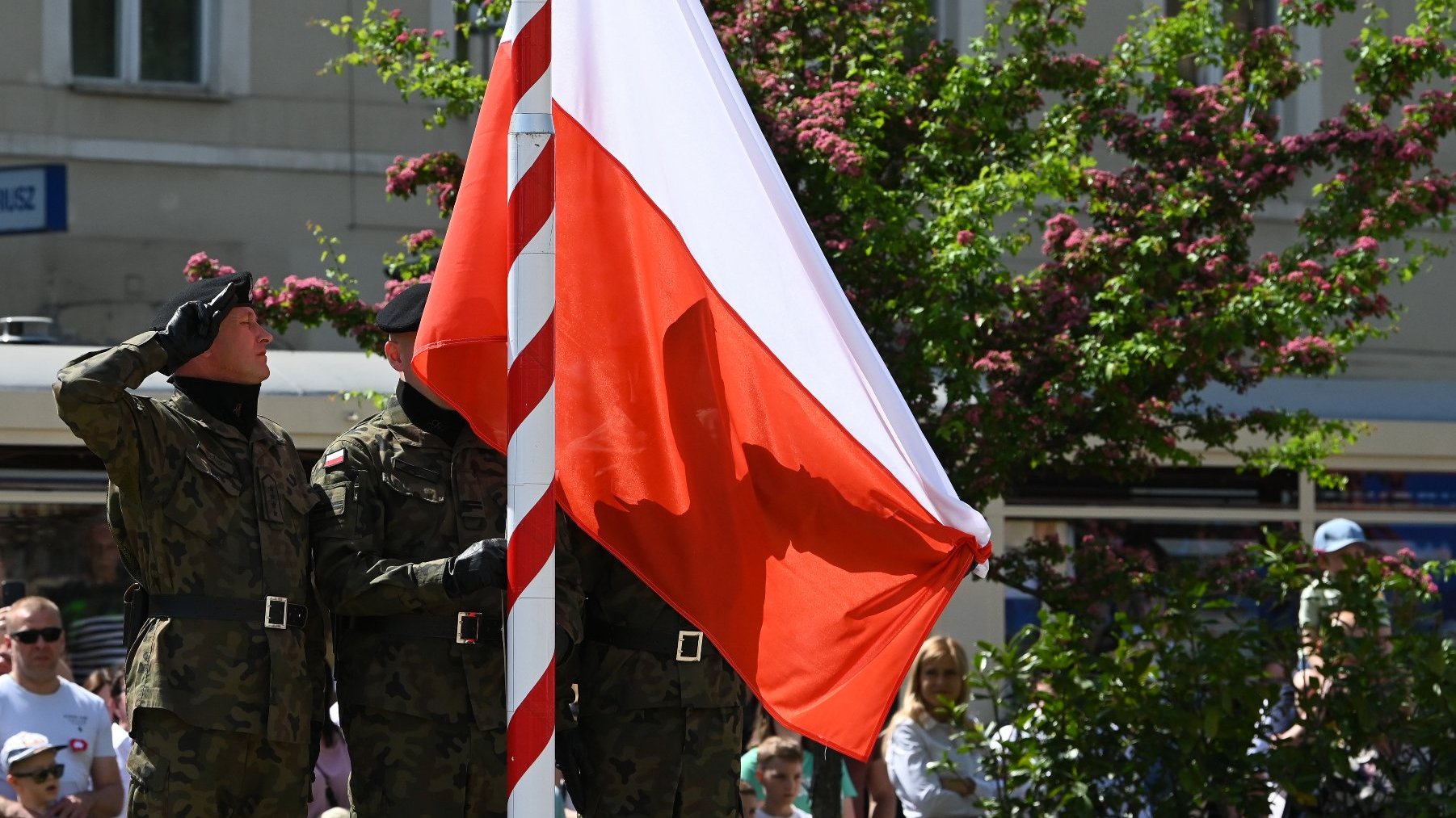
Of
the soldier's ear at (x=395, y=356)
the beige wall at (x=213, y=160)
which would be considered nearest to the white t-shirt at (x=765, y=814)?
the soldier's ear at (x=395, y=356)

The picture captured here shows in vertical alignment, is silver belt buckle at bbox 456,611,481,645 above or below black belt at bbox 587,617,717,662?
above

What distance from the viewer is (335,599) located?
16.6ft

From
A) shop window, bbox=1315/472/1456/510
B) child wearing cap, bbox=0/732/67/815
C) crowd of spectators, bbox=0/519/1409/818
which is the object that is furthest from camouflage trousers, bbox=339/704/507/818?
shop window, bbox=1315/472/1456/510

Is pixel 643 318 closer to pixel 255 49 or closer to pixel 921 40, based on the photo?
pixel 921 40

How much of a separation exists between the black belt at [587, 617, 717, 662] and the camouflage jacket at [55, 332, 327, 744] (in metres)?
0.79

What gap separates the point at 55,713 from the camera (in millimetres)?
7445

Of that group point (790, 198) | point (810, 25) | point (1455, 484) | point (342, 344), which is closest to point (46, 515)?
point (342, 344)

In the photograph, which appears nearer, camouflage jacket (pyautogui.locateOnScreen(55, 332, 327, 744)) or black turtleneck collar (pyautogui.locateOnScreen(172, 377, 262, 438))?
camouflage jacket (pyautogui.locateOnScreen(55, 332, 327, 744))

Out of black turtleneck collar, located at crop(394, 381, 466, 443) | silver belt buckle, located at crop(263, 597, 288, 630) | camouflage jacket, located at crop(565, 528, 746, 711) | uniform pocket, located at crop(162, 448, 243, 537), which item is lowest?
camouflage jacket, located at crop(565, 528, 746, 711)

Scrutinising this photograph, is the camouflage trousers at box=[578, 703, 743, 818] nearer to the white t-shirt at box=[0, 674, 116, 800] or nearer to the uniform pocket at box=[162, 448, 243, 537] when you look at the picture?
the uniform pocket at box=[162, 448, 243, 537]

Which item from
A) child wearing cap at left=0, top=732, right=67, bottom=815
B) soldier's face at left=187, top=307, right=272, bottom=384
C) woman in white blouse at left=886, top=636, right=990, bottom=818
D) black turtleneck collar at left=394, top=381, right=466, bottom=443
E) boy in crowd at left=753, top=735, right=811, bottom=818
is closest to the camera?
soldier's face at left=187, top=307, right=272, bottom=384

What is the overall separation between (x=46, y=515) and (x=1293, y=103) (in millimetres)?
10611

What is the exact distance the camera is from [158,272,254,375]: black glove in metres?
4.70

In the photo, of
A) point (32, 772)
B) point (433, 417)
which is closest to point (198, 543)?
point (433, 417)
